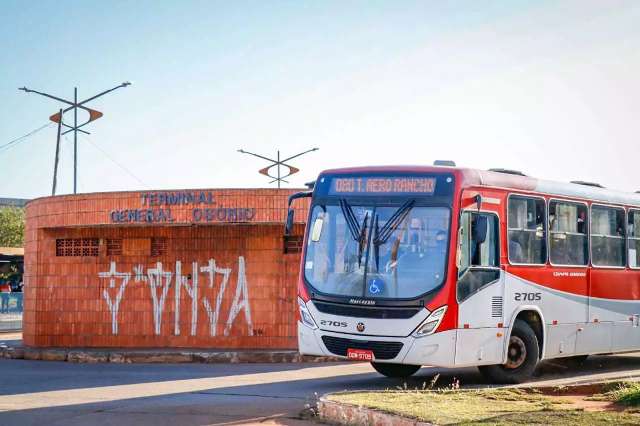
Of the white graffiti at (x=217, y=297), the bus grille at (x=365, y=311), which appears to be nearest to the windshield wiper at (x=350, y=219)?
the bus grille at (x=365, y=311)

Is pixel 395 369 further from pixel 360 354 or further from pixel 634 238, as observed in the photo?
pixel 634 238

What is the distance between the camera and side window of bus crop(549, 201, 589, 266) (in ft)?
54.3

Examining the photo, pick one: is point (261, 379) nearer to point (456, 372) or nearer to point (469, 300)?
point (456, 372)

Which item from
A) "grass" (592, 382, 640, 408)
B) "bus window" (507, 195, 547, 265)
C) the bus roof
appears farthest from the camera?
"bus window" (507, 195, 547, 265)

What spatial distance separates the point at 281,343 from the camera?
23438 millimetres

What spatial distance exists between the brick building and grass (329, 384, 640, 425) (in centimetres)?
1083

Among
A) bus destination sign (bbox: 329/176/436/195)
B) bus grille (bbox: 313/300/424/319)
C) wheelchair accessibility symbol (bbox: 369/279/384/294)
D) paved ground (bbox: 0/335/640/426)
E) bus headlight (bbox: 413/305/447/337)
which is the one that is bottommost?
paved ground (bbox: 0/335/640/426)

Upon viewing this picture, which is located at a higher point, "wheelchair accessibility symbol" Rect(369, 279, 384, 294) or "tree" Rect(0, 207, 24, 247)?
"tree" Rect(0, 207, 24, 247)

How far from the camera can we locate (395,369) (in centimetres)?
1661

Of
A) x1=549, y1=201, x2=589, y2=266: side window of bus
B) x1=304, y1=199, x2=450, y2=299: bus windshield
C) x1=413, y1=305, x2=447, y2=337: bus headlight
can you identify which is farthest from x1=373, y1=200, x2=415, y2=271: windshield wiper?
x1=549, y1=201, x2=589, y2=266: side window of bus

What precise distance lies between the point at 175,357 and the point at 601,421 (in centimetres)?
1346

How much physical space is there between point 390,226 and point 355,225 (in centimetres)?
53

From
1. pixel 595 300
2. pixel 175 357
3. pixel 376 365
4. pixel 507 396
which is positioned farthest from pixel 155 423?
pixel 175 357

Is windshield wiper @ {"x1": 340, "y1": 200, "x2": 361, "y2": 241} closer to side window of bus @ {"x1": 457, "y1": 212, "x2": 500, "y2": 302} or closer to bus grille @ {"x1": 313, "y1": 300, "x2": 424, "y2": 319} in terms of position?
bus grille @ {"x1": 313, "y1": 300, "x2": 424, "y2": 319}
